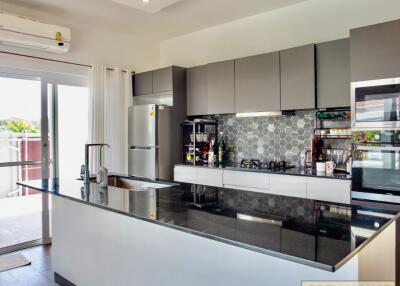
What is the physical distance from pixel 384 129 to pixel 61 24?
12.8ft

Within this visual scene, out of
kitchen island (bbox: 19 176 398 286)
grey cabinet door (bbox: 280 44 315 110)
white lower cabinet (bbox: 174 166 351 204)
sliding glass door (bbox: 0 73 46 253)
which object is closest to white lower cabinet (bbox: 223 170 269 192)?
white lower cabinet (bbox: 174 166 351 204)

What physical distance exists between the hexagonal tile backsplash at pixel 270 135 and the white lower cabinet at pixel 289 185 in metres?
0.60

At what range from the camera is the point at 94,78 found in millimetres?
4453

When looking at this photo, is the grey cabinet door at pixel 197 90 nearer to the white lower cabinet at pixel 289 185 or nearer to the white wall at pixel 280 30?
the white wall at pixel 280 30

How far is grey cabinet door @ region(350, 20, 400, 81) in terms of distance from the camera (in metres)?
2.65

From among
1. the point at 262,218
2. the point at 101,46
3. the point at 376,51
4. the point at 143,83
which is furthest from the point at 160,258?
the point at 101,46

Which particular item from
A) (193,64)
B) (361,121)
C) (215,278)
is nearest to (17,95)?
(193,64)

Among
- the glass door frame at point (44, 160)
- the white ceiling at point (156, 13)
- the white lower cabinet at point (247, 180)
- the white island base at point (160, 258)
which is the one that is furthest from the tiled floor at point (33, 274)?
the white ceiling at point (156, 13)

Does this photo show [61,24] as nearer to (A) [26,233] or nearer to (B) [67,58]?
(B) [67,58]

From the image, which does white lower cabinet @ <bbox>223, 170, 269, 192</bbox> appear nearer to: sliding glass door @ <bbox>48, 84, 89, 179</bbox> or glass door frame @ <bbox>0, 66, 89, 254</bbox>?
sliding glass door @ <bbox>48, 84, 89, 179</bbox>

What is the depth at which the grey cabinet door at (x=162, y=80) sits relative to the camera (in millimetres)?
4542

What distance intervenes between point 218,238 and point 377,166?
202 cm

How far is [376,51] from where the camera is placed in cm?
274

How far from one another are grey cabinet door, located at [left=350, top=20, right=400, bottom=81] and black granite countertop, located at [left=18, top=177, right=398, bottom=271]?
1468 millimetres
